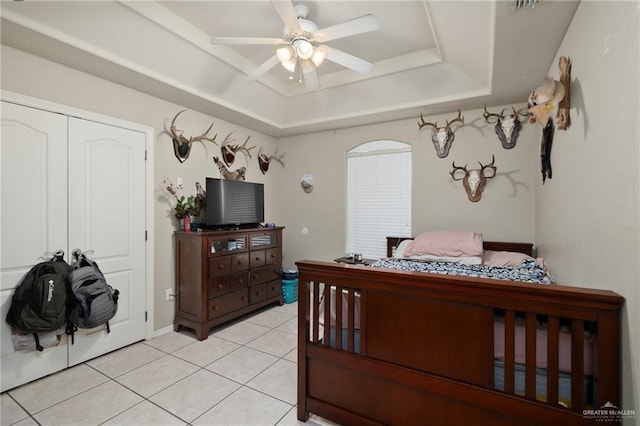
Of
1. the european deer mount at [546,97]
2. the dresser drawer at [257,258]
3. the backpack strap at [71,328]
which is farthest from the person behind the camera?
the dresser drawer at [257,258]

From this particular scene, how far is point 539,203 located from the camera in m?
2.82

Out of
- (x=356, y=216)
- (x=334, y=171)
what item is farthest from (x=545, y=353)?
(x=334, y=171)

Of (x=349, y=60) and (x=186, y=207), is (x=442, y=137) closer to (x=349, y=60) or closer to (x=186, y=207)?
(x=349, y=60)

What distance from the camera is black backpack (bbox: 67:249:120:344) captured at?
2.30 m

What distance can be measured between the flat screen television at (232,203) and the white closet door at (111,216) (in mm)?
671

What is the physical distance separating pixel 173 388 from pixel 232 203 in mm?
1992

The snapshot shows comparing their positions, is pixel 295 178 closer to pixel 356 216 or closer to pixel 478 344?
pixel 356 216

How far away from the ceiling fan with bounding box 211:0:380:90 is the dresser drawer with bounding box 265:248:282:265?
218 centimetres

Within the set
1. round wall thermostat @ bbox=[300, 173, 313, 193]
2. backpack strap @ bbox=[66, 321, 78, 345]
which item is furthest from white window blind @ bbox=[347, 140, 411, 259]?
backpack strap @ bbox=[66, 321, 78, 345]

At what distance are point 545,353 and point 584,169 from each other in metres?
0.95

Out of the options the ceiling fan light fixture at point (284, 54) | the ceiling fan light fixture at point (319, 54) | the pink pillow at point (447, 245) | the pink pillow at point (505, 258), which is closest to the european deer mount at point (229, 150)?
the ceiling fan light fixture at point (284, 54)

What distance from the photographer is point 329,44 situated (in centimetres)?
291

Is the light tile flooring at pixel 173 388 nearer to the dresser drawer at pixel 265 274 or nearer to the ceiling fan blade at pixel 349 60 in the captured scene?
the dresser drawer at pixel 265 274

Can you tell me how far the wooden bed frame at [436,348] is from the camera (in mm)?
1137
